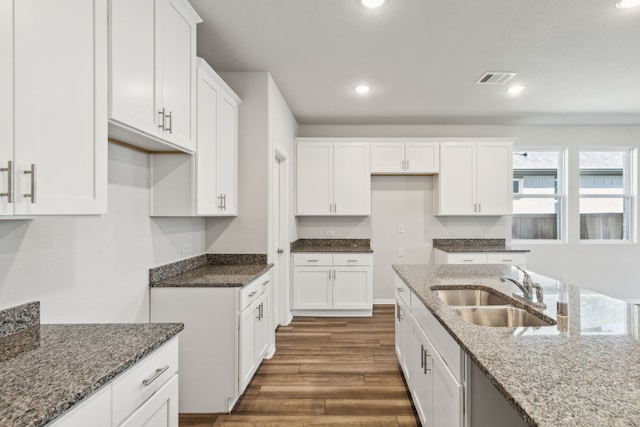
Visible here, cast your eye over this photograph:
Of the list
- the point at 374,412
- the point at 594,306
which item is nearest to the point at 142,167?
the point at 374,412

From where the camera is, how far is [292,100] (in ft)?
13.3

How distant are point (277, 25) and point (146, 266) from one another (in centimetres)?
191

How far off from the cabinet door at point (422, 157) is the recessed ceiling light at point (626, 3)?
2.58m

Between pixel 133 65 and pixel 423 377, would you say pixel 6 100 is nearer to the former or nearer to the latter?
pixel 133 65

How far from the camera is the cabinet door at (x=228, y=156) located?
269cm

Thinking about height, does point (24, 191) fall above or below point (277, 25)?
below

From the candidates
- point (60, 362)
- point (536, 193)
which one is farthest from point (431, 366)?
point (536, 193)

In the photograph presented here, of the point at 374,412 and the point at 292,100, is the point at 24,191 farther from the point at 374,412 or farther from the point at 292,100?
the point at 292,100

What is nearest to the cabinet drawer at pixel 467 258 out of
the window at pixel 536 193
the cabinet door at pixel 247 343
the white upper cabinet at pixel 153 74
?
the window at pixel 536 193

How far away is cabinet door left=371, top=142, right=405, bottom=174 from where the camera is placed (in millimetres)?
4750

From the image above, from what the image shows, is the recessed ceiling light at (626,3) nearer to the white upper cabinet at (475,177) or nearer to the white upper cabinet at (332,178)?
the white upper cabinet at (475,177)

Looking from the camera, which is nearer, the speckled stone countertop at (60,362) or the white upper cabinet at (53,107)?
the speckled stone countertop at (60,362)

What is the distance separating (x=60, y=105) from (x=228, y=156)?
1.71m

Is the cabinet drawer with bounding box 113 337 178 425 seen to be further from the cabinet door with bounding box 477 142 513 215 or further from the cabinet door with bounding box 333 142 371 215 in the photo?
the cabinet door with bounding box 477 142 513 215
